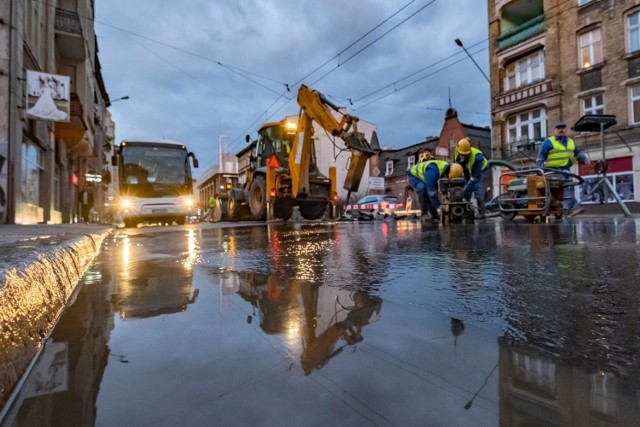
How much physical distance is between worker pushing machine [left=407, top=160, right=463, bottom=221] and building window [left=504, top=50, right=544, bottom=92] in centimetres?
1665

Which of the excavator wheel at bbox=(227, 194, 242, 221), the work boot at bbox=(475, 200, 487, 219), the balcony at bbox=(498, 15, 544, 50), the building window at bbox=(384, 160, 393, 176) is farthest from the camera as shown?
the building window at bbox=(384, 160, 393, 176)

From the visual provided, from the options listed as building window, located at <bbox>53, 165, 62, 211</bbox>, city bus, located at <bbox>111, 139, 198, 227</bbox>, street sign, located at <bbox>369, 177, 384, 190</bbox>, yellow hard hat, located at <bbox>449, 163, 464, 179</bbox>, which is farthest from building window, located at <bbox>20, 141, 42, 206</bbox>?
street sign, located at <bbox>369, 177, 384, 190</bbox>

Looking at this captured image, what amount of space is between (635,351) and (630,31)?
22129mm

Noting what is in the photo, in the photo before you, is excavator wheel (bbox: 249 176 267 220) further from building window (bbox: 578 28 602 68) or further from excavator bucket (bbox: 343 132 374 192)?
building window (bbox: 578 28 602 68)

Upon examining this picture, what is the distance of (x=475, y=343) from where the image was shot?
115 cm

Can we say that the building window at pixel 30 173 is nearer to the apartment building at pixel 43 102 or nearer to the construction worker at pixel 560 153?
the apartment building at pixel 43 102

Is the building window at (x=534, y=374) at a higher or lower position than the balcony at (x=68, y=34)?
lower

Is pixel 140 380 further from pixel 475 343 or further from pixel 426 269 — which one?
pixel 426 269

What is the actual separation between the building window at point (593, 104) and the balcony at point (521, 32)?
4537 mm

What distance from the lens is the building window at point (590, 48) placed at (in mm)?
18094

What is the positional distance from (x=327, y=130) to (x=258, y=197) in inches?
160

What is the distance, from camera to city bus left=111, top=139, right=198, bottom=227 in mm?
13562

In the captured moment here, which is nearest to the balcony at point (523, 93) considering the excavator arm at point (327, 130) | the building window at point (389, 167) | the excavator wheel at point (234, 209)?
the building window at point (389, 167)

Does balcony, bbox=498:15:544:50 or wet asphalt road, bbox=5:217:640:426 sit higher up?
balcony, bbox=498:15:544:50
